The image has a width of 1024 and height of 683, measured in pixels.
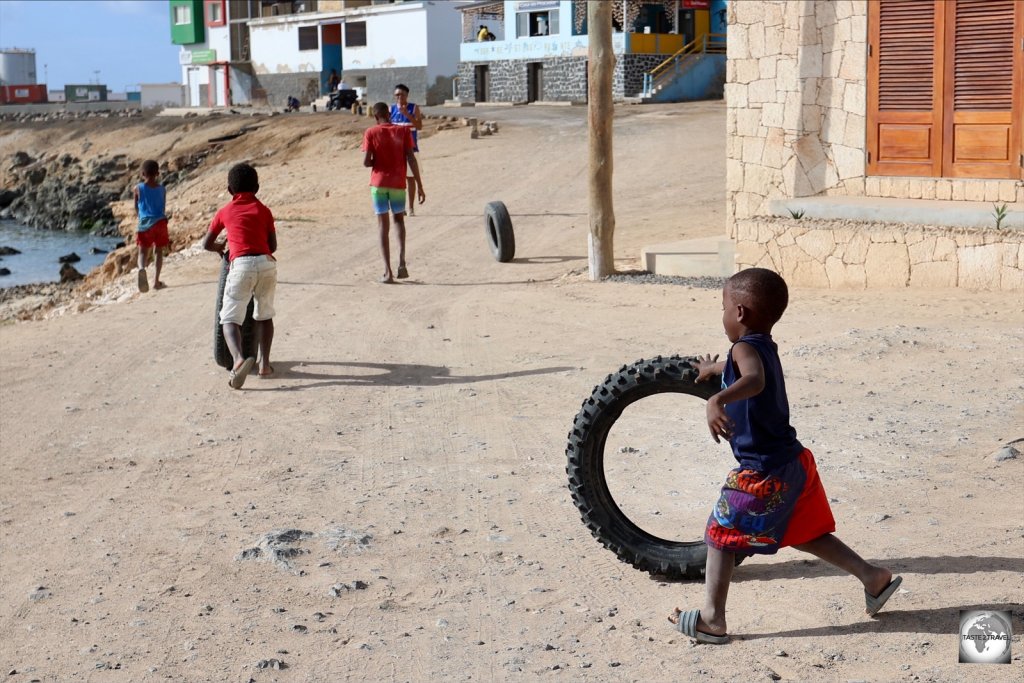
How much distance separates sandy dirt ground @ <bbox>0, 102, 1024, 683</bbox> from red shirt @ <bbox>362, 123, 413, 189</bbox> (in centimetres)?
114

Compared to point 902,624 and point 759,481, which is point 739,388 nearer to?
point 759,481

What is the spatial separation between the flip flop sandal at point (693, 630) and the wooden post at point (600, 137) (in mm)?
8463

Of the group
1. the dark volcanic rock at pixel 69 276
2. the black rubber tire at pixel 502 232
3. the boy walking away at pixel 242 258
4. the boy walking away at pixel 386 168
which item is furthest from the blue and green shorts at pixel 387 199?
the dark volcanic rock at pixel 69 276

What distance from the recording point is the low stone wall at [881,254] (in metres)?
10.2

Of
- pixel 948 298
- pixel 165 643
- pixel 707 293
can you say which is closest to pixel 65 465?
pixel 165 643

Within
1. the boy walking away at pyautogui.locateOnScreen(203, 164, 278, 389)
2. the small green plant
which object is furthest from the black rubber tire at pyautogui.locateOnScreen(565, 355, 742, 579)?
the small green plant

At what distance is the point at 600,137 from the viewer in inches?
480

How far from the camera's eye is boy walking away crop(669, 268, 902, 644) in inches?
151

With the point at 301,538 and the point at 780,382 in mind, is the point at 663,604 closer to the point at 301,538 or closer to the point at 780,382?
the point at 780,382

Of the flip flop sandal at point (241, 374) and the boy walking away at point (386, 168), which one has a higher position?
the boy walking away at point (386, 168)

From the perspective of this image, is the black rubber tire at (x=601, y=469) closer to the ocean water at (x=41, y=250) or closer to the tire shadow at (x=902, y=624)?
the tire shadow at (x=902, y=624)

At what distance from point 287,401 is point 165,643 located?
3791mm

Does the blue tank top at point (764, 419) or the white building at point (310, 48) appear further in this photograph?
the white building at point (310, 48)

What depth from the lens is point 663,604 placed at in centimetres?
431
